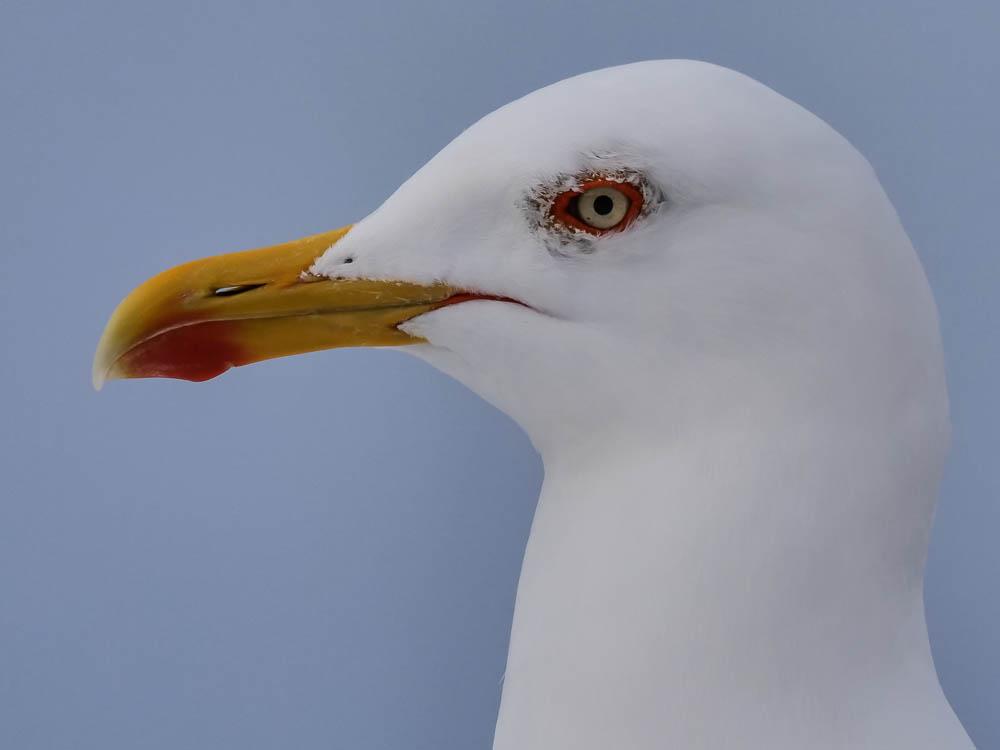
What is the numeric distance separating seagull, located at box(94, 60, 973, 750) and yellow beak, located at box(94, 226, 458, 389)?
0.03 meters

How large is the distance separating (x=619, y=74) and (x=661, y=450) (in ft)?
0.96

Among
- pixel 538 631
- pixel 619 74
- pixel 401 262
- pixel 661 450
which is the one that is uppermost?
pixel 619 74

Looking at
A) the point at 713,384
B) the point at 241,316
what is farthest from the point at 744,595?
the point at 241,316

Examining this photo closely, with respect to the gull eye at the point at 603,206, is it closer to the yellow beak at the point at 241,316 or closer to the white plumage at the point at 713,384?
the white plumage at the point at 713,384

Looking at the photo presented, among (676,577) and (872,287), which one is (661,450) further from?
(872,287)

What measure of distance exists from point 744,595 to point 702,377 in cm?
16

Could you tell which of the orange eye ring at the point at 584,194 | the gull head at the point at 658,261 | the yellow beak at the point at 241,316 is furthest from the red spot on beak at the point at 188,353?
the orange eye ring at the point at 584,194

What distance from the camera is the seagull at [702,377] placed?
91 cm

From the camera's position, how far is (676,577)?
0.93 metres

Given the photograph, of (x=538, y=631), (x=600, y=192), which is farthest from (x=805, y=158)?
(x=538, y=631)

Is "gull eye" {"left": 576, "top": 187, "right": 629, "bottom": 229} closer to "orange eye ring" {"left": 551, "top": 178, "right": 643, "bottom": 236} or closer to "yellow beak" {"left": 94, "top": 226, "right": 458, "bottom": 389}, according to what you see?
"orange eye ring" {"left": 551, "top": 178, "right": 643, "bottom": 236}

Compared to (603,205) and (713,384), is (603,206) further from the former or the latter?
(713,384)

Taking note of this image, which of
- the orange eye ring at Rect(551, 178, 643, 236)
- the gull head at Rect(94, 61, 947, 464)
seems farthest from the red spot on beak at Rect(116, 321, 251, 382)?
the orange eye ring at Rect(551, 178, 643, 236)

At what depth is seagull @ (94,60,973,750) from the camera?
91 centimetres
